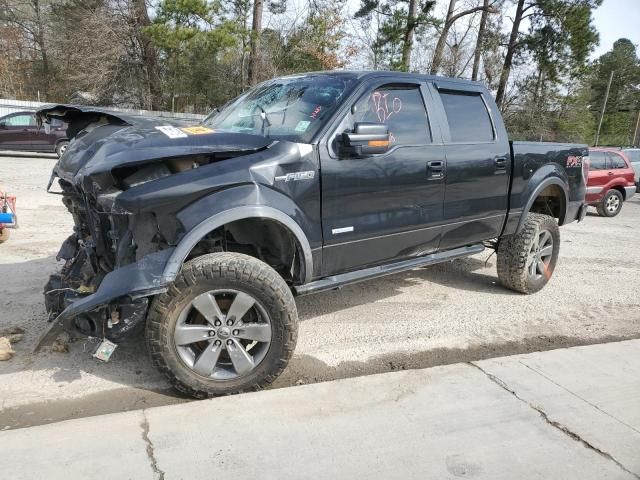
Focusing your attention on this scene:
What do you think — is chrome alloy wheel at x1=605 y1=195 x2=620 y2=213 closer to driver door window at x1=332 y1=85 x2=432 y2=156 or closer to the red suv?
the red suv

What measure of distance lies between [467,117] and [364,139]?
5.29 ft

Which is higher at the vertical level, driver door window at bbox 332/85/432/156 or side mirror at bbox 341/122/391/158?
driver door window at bbox 332/85/432/156

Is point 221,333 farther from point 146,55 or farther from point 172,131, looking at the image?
point 146,55

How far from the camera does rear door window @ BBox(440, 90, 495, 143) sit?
14.2ft

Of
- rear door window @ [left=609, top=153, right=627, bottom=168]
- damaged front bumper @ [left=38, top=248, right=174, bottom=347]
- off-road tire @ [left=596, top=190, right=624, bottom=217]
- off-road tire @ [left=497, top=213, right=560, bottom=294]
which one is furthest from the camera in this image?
rear door window @ [left=609, top=153, right=627, bottom=168]

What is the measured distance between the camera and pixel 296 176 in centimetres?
324

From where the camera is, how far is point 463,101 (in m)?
4.52

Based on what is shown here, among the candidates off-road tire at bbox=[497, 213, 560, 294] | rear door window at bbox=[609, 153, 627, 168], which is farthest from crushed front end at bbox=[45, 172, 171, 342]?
rear door window at bbox=[609, 153, 627, 168]

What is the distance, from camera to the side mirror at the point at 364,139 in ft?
10.9

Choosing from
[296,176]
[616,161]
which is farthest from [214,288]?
[616,161]

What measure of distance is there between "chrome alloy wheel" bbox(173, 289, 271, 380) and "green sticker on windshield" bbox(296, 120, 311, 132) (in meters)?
1.22

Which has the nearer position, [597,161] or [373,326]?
[373,326]

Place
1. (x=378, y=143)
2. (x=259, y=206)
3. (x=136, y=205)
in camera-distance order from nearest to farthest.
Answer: (x=136, y=205) → (x=259, y=206) → (x=378, y=143)

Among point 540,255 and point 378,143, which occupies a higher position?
point 378,143
